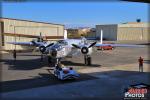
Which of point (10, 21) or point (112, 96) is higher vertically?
point (10, 21)

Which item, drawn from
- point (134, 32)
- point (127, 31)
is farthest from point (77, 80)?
point (134, 32)

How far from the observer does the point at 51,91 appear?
70.8 ft

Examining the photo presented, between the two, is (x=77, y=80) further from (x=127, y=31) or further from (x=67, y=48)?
(x=127, y=31)

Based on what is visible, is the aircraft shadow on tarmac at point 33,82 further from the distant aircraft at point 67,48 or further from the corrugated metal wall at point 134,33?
the corrugated metal wall at point 134,33

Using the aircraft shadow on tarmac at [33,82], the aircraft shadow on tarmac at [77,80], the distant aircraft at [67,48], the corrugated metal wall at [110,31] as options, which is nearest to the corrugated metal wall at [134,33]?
A: the corrugated metal wall at [110,31]

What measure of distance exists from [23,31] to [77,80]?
38485 millimetres

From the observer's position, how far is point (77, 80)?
84.3 ft

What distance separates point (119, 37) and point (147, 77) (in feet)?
266

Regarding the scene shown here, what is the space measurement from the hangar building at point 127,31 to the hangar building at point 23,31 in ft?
146

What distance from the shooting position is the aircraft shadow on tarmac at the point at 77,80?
77.8ft

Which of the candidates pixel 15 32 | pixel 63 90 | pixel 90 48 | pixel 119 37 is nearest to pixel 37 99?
pixel 63 90

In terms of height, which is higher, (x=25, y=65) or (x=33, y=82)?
(x=25, y=65)

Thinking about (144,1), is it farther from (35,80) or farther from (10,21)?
(10,21)

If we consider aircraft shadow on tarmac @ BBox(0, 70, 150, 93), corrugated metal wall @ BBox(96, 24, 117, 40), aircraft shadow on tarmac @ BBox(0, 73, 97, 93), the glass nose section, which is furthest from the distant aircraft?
A: corrugated metal wall @ BBox(96, 24, 117, 40)
